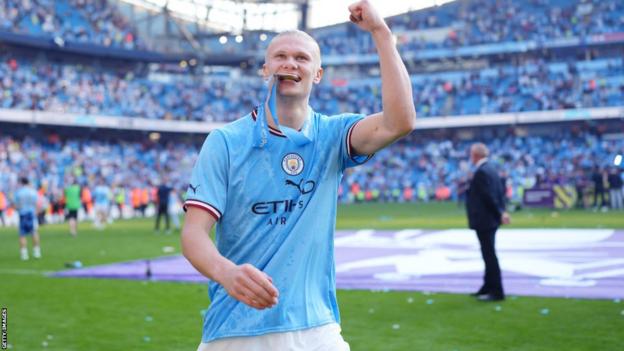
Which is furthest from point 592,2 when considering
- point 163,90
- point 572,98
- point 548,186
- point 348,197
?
point 163,90

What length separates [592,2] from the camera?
57.1 m

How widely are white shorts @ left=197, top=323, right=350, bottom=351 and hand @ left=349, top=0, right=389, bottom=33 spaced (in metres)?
1.24

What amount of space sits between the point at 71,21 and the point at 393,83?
52727mm

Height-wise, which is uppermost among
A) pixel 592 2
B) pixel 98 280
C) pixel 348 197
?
pixel 592 2

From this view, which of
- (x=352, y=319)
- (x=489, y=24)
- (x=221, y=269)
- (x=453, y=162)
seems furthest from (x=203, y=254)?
(x=489, y=24)

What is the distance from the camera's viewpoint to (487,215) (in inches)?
385

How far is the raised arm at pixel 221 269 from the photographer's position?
224 centimetres

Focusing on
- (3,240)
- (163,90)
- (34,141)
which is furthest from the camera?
(163,90)

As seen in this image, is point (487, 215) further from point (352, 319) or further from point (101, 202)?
point (101, 202)

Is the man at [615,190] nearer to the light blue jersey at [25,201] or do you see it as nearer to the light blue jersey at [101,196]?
the light blue jersey at [101,196]

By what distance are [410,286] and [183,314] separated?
3731mm

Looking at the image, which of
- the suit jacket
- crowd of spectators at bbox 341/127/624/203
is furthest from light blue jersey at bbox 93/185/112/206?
crowd of spectators at bbox 341/127/624/203

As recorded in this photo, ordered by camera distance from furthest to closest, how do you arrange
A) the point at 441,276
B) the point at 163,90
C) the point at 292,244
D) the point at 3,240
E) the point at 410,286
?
1. the point at 163,90
2. the point at 3,240
3. the point at 441,276
4. the point at 410,286
5. the point at 292,244

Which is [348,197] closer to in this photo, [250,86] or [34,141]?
[250,86]
